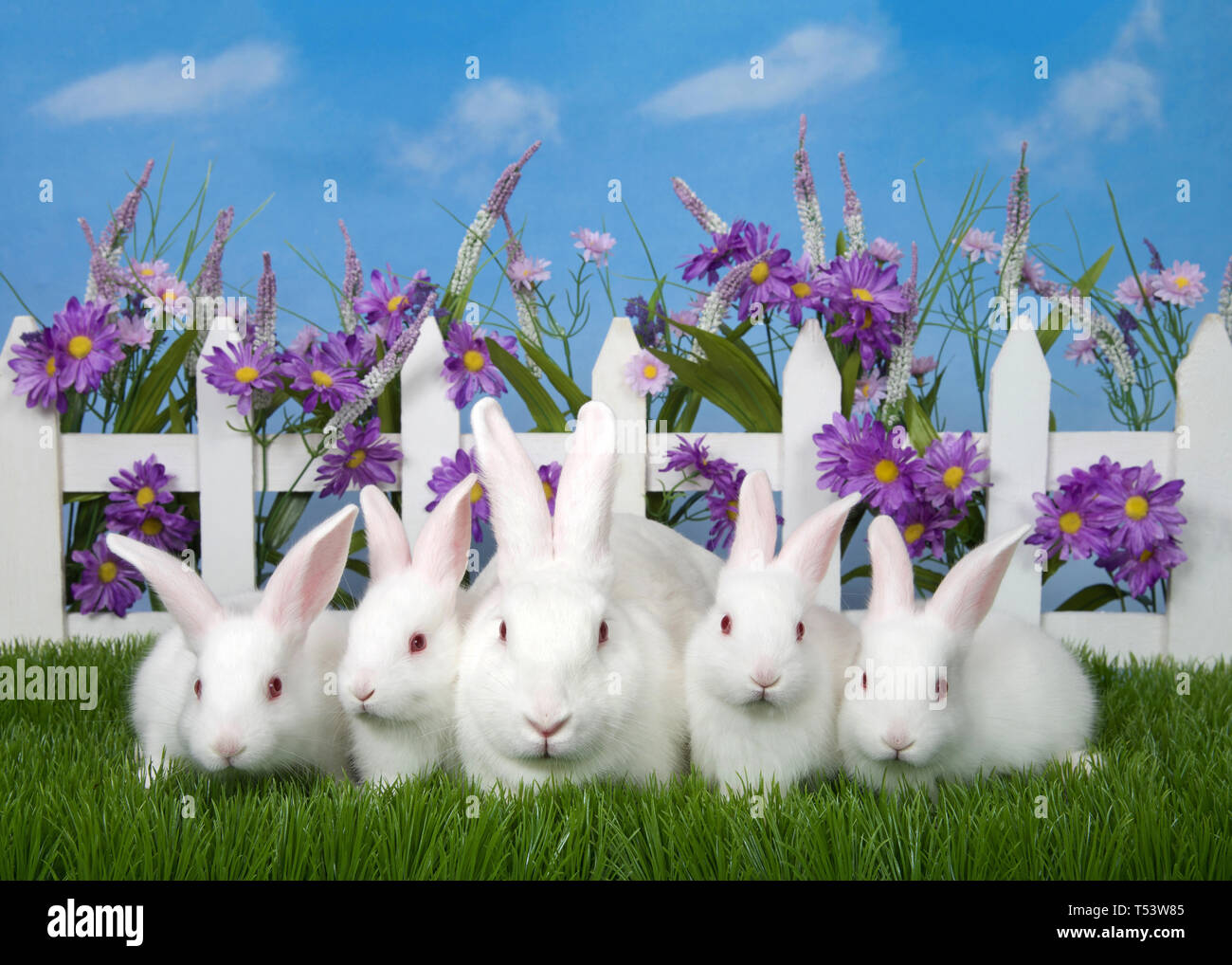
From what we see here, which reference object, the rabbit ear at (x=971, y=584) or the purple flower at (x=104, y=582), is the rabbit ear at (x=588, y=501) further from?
the purple flower at (x=104, y=582)

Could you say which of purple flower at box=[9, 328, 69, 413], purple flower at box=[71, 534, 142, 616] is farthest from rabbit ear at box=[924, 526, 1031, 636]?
purple flower at box=[9, 328, 69, 413]

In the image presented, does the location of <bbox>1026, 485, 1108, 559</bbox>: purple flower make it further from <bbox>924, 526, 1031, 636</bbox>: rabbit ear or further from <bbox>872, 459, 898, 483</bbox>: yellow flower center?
<bbox>924, 526, 1031, 636</bbox>: rabbit ear

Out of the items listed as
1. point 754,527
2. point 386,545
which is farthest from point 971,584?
point 386,545

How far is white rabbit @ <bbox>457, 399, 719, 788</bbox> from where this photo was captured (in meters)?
2.25

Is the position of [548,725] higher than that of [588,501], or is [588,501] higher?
[588,501]

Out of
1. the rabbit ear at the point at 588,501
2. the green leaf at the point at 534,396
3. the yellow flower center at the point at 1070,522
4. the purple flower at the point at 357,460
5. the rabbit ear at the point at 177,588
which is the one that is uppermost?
the green leaf at the point at 534,396

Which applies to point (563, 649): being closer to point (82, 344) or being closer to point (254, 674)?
point (254, 674)

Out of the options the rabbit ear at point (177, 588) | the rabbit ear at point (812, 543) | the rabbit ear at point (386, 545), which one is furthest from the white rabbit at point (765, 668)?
the rabbit ear at point (177, 588)

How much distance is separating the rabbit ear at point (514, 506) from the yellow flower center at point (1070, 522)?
7.76 feet

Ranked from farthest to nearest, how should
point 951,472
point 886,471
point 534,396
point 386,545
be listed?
1. point 534,396
2. point 951,472
3. point 886,471
4. point 386,545

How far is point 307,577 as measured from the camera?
2668 millimetres

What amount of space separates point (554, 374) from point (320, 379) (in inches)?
37.8

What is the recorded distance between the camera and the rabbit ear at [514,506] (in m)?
2.53

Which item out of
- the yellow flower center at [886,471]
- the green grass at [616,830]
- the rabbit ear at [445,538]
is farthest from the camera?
the yellow flower center at [886,471]
